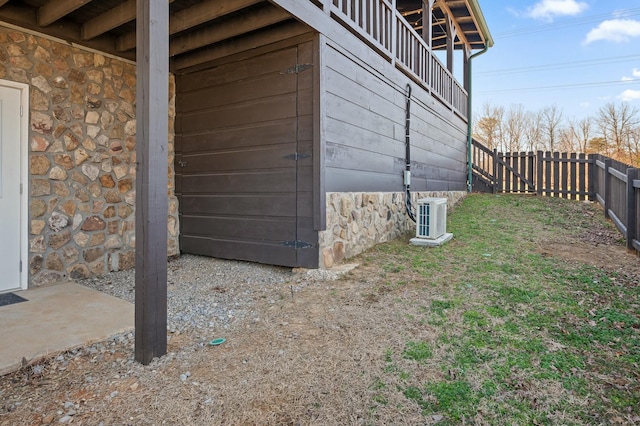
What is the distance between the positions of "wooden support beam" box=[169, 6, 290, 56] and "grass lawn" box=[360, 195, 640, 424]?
8.78 feet

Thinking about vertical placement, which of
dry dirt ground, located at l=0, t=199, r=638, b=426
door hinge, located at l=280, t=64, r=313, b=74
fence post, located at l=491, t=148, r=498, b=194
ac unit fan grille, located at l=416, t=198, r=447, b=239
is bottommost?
dry dirt ground, located at l=0, t=199, r=638, b=426

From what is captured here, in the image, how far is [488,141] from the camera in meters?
18.6

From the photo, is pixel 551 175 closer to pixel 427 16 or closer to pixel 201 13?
pixel 427 16

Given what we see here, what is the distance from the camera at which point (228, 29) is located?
3863 millimetres

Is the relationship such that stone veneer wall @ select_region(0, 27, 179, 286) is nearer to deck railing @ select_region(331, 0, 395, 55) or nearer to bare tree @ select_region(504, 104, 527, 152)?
deck railing @ select_region(331, 0, 395, 55)

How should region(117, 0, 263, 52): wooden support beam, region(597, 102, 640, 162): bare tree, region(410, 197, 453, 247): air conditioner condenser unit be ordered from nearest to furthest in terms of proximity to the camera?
region(117, 0, 263, 52): wooden support beam, region(410, 197, 453, 247): air conditioner condenser unit, region(597, 102, 640, 162): bare tree

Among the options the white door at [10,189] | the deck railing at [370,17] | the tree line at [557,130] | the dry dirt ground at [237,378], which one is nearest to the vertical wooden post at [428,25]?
the deck railing at [370,17]

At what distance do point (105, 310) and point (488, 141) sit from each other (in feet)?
62.2

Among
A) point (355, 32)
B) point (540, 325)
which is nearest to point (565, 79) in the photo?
point (355, 32)

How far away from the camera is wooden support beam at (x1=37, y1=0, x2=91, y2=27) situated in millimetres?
3116

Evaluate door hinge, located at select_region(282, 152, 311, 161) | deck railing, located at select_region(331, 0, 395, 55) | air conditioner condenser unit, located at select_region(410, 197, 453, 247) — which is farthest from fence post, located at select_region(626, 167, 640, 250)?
door hinge, located at select_region(282, 152, 311, 161)

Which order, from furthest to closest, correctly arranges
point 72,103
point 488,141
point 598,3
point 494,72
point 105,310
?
point 494,72
point 598,3
point 488,141
point 72,103
point 105,310

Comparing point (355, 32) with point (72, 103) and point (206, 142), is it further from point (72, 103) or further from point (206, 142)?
point (72, 103)

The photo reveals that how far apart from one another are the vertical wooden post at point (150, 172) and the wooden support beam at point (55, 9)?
1513mm
